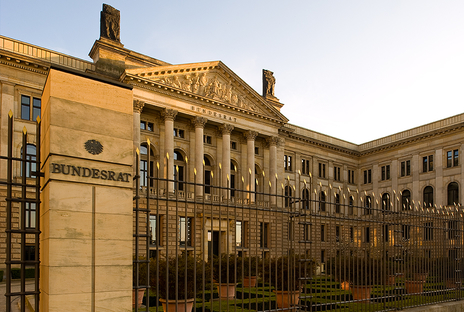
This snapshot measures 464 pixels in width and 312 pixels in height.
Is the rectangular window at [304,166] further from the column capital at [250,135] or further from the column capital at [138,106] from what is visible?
the column capital at [138,106]

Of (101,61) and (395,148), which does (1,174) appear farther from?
(395,148)

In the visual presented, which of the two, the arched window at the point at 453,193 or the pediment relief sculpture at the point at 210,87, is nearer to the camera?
the pediment relief sculpture at the point at 210,87

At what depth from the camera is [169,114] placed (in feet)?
127

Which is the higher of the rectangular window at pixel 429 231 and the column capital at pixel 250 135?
the column capital at pixel 250 135

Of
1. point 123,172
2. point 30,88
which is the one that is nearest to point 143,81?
point 30,88

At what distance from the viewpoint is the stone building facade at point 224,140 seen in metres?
32.4

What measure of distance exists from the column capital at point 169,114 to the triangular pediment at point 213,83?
2222 mm

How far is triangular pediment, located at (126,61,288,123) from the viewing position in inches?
1492

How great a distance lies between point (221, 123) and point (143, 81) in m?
9.71

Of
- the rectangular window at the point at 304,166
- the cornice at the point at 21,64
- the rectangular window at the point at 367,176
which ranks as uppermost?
the cornice at the point at 21,64

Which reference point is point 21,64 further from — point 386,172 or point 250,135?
point 386,172

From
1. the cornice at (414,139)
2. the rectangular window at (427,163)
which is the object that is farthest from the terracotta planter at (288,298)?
the rectangular window at (427,163)

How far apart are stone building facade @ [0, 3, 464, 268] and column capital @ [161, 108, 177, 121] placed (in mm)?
97

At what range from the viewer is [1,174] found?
30562 mm
